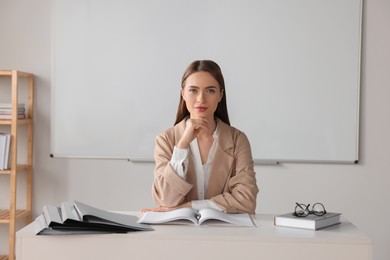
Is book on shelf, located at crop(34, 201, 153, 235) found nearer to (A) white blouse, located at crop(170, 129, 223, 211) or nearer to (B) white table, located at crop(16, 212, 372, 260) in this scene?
(B) white table, located at crop(16, 212, 372, 260)

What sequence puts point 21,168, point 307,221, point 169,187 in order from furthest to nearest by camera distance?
point 21,168, point 169,187, point 307,221

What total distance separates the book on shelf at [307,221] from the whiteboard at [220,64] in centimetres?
219

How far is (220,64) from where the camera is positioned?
451 cm

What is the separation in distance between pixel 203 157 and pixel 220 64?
185 cm

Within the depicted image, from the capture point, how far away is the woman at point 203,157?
262 cm

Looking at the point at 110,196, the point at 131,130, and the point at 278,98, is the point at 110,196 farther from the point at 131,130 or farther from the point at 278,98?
the point at 278,98

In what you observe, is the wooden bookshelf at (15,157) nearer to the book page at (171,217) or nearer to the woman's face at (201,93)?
the woman's face at (201,93)

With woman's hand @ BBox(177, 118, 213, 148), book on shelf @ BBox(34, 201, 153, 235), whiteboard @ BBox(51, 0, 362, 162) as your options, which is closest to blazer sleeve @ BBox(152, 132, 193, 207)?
woman's hand @ BBox(177, 118, 213, 148)

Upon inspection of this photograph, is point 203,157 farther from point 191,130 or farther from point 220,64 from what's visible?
point 220,64

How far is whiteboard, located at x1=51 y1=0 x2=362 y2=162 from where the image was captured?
445 cm

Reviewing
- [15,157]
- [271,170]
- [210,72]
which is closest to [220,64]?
[271,170]

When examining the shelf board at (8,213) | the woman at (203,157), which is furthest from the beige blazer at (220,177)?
the shelf board at (8,213)

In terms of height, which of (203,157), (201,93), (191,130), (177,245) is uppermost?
(201,93)

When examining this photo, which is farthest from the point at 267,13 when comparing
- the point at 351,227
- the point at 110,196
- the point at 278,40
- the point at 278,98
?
the point at 351,227
